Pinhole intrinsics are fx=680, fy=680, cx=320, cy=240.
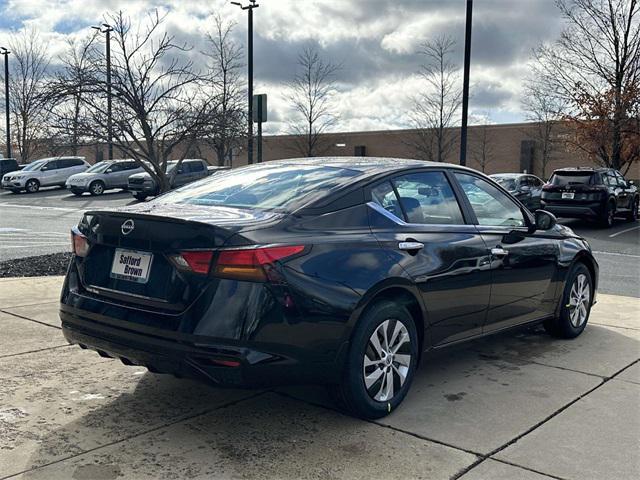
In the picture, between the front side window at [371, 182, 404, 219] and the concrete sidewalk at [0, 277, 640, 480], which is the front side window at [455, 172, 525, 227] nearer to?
the front side window at [371, 182, 404, 219]

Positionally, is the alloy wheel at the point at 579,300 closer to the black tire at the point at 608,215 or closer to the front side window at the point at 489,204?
the front side window at the point at 489,204

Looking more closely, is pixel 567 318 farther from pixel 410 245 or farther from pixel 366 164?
pixel 366 164

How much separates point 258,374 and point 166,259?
78 cm

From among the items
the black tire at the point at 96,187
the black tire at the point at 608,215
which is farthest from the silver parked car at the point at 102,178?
the black tire at the point at 608,215

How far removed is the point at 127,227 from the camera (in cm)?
380

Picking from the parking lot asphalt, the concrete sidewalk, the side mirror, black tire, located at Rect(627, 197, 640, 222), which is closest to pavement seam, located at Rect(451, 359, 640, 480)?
the concrete sidewalk

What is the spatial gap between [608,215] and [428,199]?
15294 millimetres

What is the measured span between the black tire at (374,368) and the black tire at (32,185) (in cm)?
3187

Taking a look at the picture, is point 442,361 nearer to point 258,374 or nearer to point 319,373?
point 319,373

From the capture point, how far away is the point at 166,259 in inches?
142

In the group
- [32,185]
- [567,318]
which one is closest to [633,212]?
[567,318]

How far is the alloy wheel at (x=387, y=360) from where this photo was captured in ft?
13.0

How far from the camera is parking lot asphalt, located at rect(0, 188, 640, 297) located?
10.8 m

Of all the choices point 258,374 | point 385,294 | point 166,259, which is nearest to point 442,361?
point 385,294
